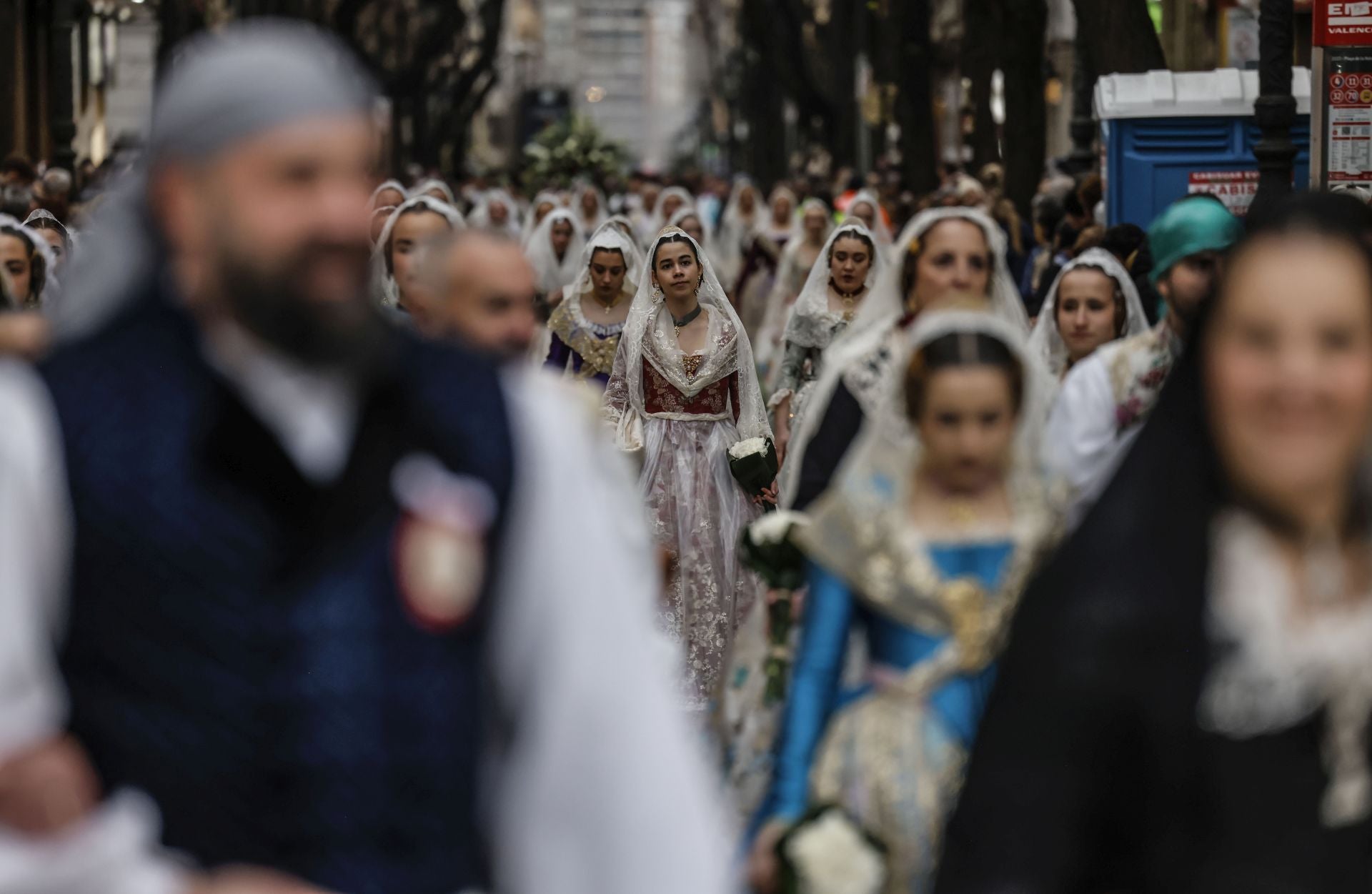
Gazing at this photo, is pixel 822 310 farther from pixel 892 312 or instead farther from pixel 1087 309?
pixel 892 312

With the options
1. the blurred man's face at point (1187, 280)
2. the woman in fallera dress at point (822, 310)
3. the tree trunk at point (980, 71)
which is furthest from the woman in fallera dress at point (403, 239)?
the tree trunk at point (980, 71)

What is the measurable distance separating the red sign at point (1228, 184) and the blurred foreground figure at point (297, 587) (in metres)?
13.5

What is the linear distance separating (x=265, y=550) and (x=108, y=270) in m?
0.34

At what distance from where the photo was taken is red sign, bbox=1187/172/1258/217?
15.5m

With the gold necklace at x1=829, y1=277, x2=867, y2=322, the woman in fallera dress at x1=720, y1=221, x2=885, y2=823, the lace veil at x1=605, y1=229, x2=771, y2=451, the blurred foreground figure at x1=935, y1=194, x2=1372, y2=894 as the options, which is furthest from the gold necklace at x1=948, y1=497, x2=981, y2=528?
the gold necklace at x1=829, y1=277, x2=867, y2=322

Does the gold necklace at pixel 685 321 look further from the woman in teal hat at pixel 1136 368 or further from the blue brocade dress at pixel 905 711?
the blue brocade dress at pixel 905 711

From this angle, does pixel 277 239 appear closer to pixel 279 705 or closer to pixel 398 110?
pixel 279 705

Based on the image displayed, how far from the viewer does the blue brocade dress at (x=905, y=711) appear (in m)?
4.68

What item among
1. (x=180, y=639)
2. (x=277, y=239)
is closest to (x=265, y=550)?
(x=180, y=639)

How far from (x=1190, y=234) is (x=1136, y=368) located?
36cm

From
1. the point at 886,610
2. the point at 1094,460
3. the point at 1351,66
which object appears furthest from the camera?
the point at 1351,66

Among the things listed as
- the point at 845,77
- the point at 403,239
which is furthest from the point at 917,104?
the point at 403,239

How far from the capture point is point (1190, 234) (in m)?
6.45

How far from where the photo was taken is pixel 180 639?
2391 millimetres
